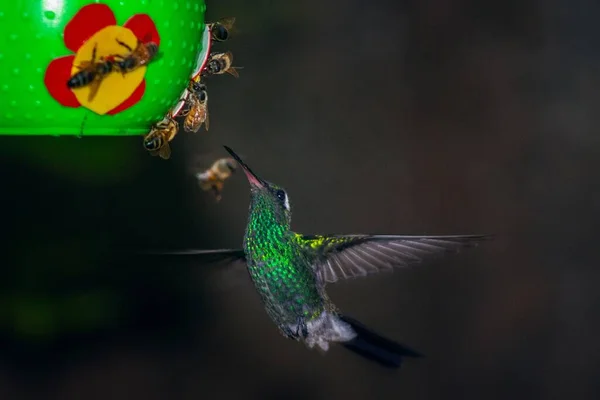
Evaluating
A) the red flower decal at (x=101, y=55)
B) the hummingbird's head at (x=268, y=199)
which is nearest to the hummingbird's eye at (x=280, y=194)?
the hummingbird's head at (x=268, y=199)

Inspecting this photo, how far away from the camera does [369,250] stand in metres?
1.82

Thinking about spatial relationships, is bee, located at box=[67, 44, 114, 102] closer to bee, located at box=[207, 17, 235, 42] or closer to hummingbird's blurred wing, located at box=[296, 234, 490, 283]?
bee, located at box=[207, 17, 235, 42]

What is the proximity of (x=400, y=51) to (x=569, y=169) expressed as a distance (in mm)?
1023

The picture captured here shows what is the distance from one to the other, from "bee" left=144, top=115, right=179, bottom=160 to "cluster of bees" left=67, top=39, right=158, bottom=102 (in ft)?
0.72

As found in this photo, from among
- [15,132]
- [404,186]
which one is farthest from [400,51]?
[15,132]

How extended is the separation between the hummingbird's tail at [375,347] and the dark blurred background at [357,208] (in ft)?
5.12

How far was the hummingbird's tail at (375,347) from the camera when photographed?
6.39ft

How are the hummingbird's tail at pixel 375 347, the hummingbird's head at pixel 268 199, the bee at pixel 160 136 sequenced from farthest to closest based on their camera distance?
the hummingbird's tail at pixel 375 347 → the hummingbird's head at pixel 268 199 → the bee at pixel 160 136

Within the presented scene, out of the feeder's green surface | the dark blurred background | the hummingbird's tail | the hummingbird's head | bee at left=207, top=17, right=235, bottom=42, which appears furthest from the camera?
the dark blurred background

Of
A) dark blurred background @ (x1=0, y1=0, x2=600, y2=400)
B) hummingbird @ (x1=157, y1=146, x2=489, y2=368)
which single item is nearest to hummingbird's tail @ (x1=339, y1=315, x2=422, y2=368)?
hummingbird @ (x1=157, y1=146, x2=489, y2=368)

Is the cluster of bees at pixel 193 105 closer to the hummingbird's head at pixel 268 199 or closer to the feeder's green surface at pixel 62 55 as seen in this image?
the feeder's green surface at pixel 62 55

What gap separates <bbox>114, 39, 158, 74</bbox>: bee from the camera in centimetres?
139

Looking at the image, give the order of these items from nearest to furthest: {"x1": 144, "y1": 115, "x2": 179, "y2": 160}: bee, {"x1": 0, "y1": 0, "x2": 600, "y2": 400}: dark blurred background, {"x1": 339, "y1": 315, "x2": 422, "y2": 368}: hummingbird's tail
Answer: {"x1": 144, "y1": 115, "x2": 179, "y2": 160}: bee
{"x1": 339, "y1": 315, "x2": 422, "y2": 368}: hummingbird's tail
{"x1": 0, "y1": 0, "x2": 600, "y2": 400}: dark blurred background

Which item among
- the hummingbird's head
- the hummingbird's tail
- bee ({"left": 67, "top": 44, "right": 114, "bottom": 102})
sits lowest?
the hummingbird's tail
